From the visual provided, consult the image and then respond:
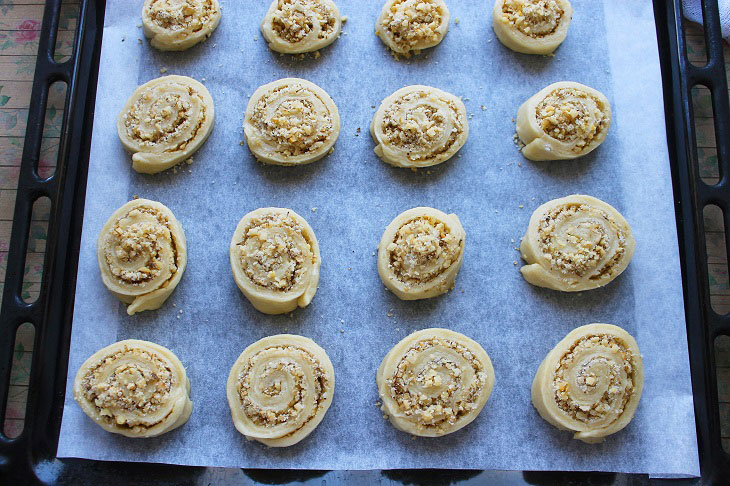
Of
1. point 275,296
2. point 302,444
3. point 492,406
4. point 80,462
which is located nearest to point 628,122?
point 492,406

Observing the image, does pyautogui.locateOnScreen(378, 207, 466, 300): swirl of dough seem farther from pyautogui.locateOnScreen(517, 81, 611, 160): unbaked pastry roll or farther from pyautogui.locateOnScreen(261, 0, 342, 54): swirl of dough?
pyautogui.locateOnScreen(261, 0, 342, 54): swirl of dough

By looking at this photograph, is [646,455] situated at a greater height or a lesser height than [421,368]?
lesser

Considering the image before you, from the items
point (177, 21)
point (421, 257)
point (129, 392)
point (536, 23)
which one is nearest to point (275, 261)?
point (421, 257)

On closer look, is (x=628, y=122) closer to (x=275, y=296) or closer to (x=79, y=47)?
(x=275, y=296)

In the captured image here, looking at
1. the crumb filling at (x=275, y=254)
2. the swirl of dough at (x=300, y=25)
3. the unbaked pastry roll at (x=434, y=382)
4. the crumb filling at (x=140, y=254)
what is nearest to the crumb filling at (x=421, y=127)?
the swirl of dough at (x=300, y=25)

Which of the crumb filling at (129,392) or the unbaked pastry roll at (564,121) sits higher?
the unbaked pastry roll at (564,121)

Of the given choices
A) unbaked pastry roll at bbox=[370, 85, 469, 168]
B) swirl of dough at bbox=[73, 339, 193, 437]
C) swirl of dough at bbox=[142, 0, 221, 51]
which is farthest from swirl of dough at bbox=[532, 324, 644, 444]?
swirl of dough at bbox=[142, 0, 221, 51]

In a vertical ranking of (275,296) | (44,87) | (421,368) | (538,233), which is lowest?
(421,368)

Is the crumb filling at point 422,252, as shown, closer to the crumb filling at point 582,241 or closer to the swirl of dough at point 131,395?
the crumb filling at point 582,241
